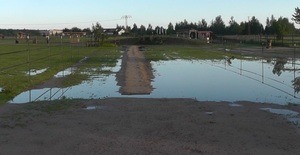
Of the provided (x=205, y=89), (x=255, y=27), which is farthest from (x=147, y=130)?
(x=255, y=27)

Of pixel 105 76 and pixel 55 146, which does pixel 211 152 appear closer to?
pixel 55 146

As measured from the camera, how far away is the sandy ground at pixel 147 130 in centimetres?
870

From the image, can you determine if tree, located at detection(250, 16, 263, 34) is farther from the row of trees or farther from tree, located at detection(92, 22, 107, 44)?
tree, located at detection(92, 22, 107, 44)

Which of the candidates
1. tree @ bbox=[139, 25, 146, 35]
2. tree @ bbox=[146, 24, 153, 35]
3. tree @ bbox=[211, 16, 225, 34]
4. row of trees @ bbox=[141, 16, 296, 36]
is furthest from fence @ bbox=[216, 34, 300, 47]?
tree @ bbox=[139, 25, 146, 35]

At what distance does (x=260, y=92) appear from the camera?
18484mm

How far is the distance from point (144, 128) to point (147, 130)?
0.24 m

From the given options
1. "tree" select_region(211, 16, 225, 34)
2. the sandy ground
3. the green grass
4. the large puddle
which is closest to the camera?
the sandy ground

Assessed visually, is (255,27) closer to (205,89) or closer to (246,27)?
(246,27)

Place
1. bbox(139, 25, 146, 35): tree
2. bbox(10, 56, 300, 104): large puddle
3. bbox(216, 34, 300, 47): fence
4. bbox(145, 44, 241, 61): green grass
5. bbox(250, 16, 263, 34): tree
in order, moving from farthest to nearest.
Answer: bbox(139, 25, 146, 35): tree < bbox(250, 16, 263, 34): tree < bbox(216, 34, 300, 47): fence < bbox(145, 44, 241, 61): green grass < bbox(10, 56, 300, 104): large puddle

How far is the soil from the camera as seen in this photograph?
8.70m

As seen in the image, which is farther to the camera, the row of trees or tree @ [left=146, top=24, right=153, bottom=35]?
tree @ [left=146, top=24, right=153, bottom=35]

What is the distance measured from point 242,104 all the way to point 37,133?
7.38 meters

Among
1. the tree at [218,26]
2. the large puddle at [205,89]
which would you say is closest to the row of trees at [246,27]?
the tree at [218,26]

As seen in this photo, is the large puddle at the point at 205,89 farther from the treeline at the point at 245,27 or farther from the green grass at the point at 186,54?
the treeline at the point at 245,27
